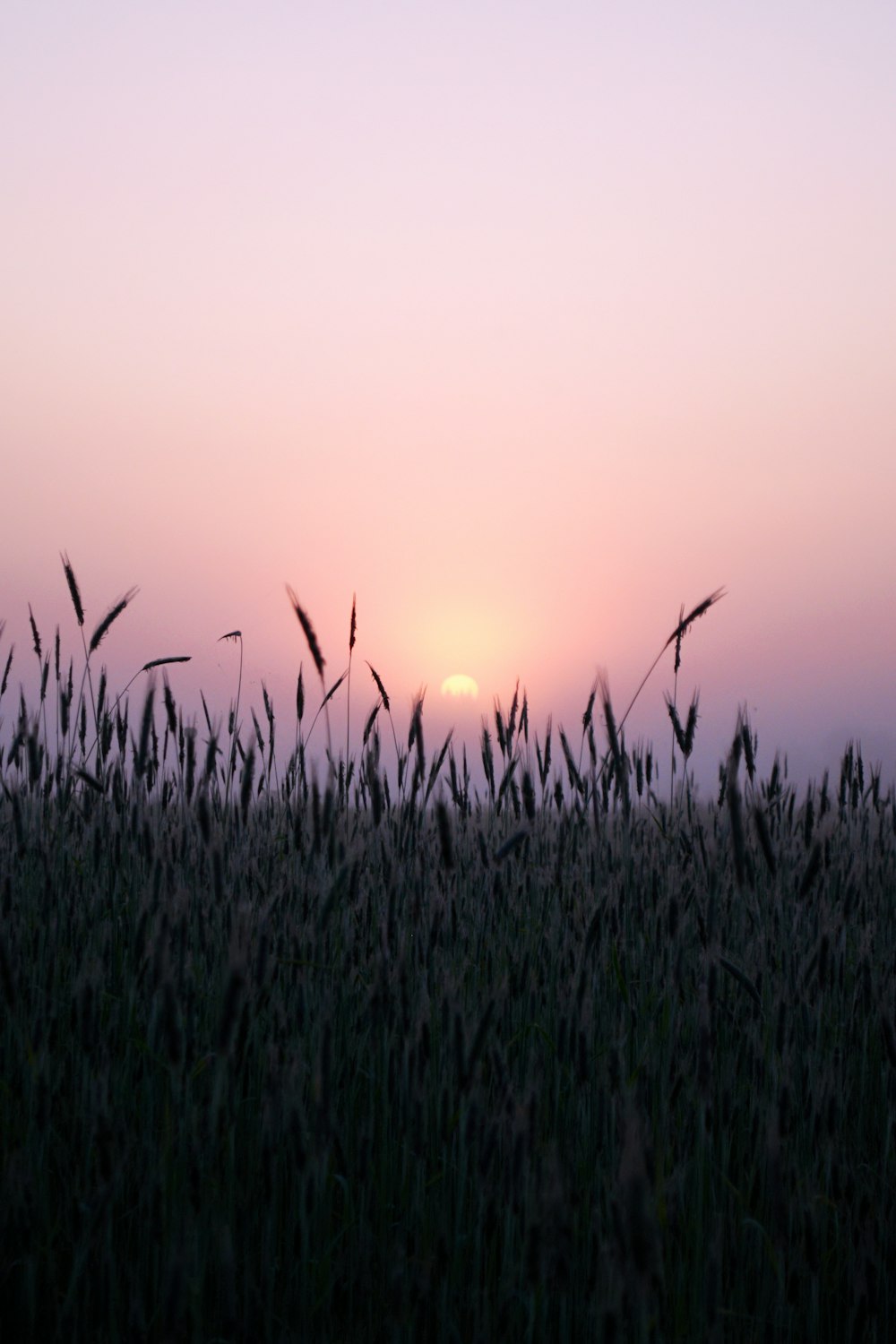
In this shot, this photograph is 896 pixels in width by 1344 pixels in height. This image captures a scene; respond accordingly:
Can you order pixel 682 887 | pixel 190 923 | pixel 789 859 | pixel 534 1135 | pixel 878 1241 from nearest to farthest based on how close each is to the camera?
1. pixel 534 1135
2. pixel 878 1241
3. pixel 190 923
4. pixel 682 887
5. pixel 789 859

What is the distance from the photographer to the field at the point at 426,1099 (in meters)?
1.61

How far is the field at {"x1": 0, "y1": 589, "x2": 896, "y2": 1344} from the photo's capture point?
1.61 meters

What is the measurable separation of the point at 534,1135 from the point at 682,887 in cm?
168

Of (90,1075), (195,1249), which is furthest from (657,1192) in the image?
(90,1075)

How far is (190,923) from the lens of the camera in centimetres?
286

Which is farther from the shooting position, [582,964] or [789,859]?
[789,859]

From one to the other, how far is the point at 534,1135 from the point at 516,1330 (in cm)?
31

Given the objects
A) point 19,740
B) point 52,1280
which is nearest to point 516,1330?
point 52,1280

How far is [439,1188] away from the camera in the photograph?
6.71 ft

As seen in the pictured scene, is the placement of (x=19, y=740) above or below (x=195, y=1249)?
above

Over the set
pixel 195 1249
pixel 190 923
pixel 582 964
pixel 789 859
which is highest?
pixel 789 859

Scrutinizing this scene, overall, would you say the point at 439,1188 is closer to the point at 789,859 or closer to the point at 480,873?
the point at 480,873

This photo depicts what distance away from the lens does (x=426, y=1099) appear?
218 cm

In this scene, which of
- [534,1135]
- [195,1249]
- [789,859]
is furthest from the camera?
[789,859]
